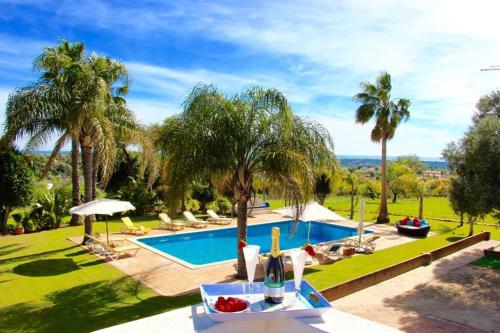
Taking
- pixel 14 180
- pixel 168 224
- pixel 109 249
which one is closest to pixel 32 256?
pixel 109 249

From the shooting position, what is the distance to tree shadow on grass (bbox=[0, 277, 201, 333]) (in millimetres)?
8117

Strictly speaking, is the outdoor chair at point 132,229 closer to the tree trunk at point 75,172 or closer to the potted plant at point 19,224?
the tree trunk at point 75,172

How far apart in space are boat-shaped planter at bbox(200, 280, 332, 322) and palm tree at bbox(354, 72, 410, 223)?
2148 cm

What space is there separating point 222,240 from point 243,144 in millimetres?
9752

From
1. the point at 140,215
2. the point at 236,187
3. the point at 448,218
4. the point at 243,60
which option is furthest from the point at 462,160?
the point at 140,215

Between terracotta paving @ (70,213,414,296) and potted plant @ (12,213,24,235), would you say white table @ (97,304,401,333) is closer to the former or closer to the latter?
terracotta paving @ (70,213,414,296)

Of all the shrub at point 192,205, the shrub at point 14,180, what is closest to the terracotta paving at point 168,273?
the shrub at point 14,180

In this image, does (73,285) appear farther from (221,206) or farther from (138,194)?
(221,206)

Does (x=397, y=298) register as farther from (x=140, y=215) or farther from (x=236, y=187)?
(x=140, y=215)

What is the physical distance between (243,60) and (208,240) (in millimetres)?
9333

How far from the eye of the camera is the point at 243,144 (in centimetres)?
1113

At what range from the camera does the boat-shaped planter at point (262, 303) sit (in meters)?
3.89

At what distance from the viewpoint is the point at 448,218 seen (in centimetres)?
2611

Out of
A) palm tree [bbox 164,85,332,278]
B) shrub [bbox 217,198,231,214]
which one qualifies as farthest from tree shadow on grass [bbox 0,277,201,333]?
shrub [bbox 217,198,231,214]
